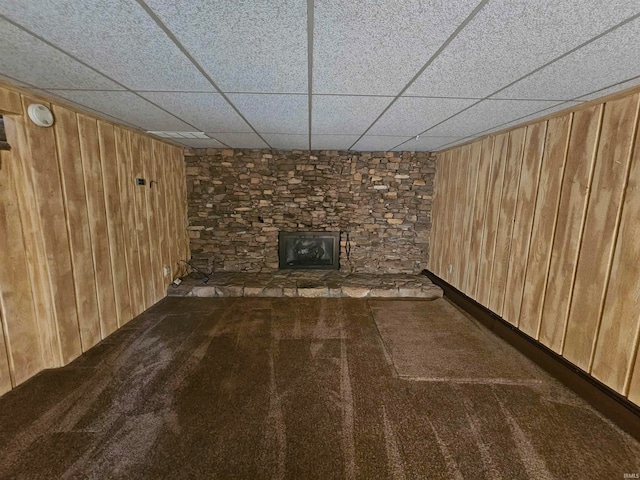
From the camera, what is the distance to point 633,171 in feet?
5.73

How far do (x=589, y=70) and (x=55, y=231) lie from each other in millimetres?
3707

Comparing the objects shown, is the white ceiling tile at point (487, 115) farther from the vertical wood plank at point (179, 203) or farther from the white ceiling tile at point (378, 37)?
the vertical wood plank at point (179, 203)

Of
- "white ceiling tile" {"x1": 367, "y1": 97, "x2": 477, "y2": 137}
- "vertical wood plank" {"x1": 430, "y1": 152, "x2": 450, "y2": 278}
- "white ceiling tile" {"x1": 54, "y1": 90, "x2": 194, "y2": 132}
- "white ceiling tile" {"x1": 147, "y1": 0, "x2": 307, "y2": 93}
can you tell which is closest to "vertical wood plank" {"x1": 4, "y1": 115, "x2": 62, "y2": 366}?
"white ceiling tile" {"x1": 54, "y1": 90, "x2": 194, "y2": 132}

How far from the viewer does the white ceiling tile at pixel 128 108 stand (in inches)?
77.0

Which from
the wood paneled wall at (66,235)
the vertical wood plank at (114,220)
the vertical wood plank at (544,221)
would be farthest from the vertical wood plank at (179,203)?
the vertical wood plank at (544,221)

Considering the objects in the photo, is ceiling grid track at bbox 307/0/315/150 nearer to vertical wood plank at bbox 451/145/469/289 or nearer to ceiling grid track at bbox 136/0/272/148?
ceiling grid track at bbox 136/0/272/148

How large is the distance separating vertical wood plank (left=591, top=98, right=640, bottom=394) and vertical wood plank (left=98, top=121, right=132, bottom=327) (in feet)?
13.8

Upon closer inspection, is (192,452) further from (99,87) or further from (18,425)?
(99,87)

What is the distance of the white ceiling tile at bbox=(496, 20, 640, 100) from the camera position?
1.15 metres

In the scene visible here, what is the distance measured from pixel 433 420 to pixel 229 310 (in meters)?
2.59

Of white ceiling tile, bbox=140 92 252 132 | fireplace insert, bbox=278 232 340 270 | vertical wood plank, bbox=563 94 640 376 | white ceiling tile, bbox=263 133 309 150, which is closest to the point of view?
vertical wood plank, bbox=563 94 640 376

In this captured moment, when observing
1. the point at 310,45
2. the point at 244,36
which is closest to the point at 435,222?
the point at 310,45

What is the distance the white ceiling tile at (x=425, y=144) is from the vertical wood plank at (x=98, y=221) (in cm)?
334

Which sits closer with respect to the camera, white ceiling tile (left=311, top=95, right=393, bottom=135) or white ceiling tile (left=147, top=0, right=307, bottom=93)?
white ceiling tile (left=147, top=0, right=307, bottom=93)
